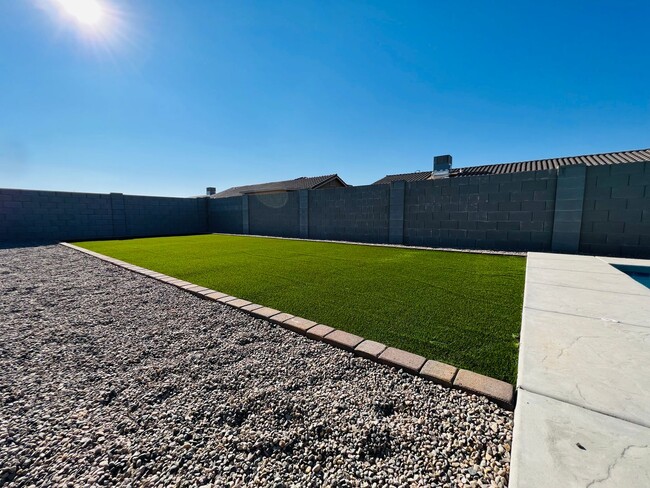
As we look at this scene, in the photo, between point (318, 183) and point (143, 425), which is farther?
point (318, 183)

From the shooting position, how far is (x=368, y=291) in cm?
328

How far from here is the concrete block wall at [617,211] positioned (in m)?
4.82

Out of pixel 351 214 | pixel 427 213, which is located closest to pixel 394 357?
pixel 427 213

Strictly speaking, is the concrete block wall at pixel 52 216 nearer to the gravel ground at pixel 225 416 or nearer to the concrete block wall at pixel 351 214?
the concrete block wall at pixel 351 214

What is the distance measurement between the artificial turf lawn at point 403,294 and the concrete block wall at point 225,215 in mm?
7764

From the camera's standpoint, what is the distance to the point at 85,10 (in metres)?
4.39

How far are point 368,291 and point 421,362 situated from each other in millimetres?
1621

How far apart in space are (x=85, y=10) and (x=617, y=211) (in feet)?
34.2

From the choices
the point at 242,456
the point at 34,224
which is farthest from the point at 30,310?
the point at 34,224

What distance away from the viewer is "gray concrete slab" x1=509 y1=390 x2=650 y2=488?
2.76 ft

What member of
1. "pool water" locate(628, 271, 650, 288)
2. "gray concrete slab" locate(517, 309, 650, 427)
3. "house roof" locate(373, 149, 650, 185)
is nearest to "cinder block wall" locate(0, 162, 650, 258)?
"pool water" locate(628, 271, 650, 288)

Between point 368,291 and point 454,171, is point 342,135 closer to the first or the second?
point 454,171

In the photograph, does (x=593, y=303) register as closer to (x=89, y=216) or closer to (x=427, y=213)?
(x=427, y=213)

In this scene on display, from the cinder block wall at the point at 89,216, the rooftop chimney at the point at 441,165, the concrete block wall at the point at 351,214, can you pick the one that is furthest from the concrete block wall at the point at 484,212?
the cinder block wall at the point at 89,216
